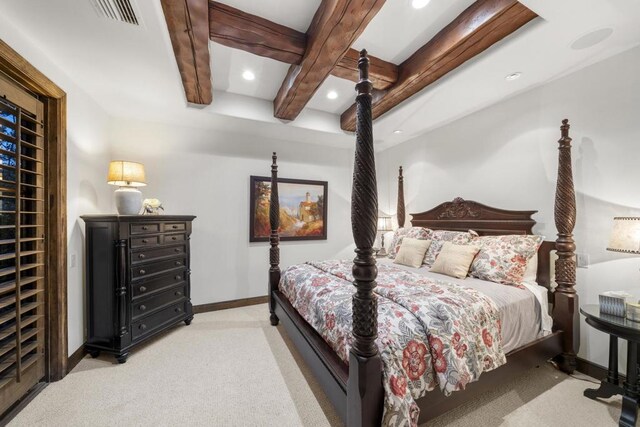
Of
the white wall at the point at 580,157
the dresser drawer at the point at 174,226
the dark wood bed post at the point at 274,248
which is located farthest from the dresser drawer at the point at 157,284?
the white wall at the point at 580,157

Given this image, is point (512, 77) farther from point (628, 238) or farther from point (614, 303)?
point (614, 303)

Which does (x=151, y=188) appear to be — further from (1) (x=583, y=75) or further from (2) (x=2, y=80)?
(1) (x=583, y=75)

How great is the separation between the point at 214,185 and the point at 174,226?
0.96 metres

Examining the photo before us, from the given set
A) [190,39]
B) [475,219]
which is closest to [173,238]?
[190,39]

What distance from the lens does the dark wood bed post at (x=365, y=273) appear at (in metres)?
1.21

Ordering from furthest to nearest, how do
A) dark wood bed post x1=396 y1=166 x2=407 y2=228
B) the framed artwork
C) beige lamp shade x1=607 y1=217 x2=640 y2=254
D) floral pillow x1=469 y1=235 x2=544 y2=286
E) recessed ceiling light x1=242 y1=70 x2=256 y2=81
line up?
dark wood bed post x1=396 y1=166 x2=407 y2=228
the framed artwork
recessed ceiling light x1=242 y1=70 x2=256 y2=81
floral pillow x1=469 y1=235 x2=544 y2=286
beige lamp shade x1=607 y1=217 x2=640 y2=254

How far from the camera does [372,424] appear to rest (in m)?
1.24

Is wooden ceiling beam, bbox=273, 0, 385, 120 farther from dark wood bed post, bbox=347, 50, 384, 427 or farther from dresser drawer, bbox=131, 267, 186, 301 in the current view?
dresser drawer, bbox=131, 267, 186, 301

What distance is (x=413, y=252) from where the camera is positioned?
3.00 meters

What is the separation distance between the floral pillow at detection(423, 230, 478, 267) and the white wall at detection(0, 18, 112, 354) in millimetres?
3609

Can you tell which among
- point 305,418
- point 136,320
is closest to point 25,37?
point 136,320

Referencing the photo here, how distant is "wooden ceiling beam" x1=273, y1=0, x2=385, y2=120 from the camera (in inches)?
65.4

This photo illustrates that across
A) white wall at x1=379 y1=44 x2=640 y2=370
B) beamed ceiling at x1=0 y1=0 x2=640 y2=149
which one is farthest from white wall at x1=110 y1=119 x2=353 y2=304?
white wall at x1=379 y1=44 x2=640 y2=370

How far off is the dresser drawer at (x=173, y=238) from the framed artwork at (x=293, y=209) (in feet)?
3.32
